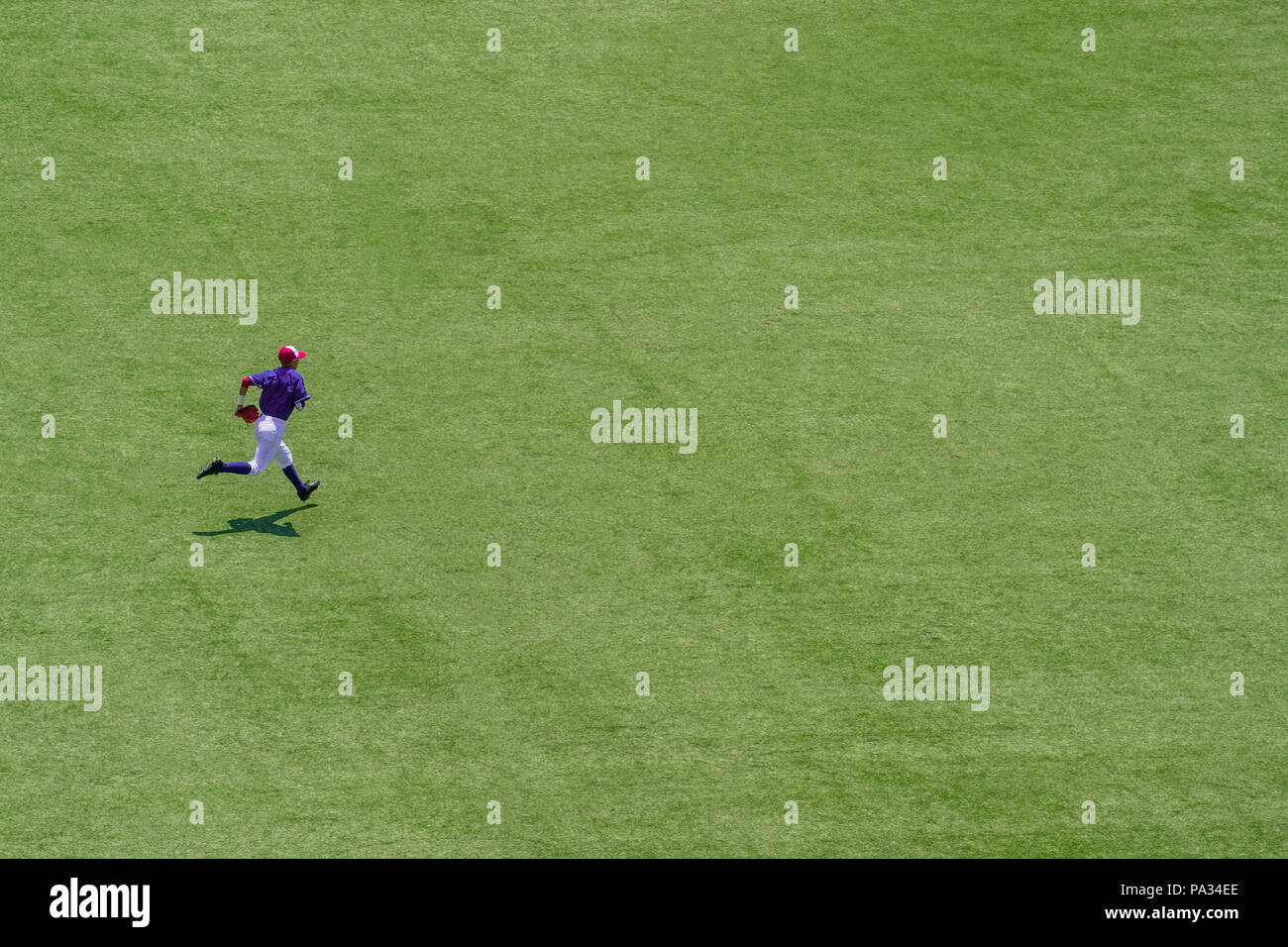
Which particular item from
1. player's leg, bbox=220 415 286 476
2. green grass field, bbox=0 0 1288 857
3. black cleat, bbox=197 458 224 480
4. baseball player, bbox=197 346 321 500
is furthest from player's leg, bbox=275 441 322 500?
black cleat, bbox=197 458 224 480

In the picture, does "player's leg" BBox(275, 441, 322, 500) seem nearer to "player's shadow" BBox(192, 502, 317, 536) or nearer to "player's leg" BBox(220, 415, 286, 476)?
"player's leg" BBox(220, 415, 286, 476)

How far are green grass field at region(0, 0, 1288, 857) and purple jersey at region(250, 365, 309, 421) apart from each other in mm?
1694

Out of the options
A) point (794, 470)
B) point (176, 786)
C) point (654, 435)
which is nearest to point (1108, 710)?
point (794, 470)

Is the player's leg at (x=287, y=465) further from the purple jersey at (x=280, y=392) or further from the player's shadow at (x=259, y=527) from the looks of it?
the player's shadow at (x=259, y=527)

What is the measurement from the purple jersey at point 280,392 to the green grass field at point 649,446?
5.56 feet

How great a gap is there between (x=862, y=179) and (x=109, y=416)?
1358cm

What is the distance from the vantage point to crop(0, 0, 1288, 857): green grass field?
17.8 meters

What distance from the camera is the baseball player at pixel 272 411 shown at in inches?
771

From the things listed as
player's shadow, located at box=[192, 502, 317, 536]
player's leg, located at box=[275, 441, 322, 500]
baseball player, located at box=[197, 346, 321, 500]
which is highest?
baseball player, located at box=[197, 346, 321, 500]

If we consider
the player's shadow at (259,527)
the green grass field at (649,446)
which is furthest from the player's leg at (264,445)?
the green grass field at (649,446)

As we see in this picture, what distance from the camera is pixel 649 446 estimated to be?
21.9m

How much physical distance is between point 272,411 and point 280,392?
0.30 metres

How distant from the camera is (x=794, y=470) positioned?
70.5 ft

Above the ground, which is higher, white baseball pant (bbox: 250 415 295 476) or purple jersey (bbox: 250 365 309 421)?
purple jersey (bbox: 250 365 309 421)
